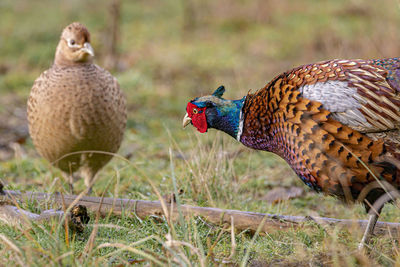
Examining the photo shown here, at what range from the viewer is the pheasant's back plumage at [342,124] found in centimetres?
264

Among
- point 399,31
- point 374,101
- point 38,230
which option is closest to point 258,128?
point 374,101

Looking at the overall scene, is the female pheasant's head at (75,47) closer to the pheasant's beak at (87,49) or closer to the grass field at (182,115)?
the pheasant's beak at (87,49)

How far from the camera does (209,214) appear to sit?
3.13m

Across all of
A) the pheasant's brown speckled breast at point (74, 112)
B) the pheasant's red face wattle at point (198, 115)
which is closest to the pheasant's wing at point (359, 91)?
the pheasant's red face wattle at point (198, 115)

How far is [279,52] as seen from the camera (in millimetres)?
8992

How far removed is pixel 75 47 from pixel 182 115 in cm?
253

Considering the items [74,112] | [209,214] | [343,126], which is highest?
[343,126]

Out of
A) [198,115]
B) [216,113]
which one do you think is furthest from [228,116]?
[198,115]

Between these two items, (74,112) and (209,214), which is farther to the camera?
(74,112)

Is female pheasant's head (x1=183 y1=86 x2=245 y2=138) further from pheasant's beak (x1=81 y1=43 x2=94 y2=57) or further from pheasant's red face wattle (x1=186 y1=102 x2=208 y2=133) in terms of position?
pheasant's beak (x1=81 y1=43 x2=94 y2=57)

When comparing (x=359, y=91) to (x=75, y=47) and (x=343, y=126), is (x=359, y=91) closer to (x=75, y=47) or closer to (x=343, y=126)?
(x=343, y=126)

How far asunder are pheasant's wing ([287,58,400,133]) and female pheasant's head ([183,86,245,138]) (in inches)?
17.9

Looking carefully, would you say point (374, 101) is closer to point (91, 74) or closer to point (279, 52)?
point (91, 74)

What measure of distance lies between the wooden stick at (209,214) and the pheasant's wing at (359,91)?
65 cm
